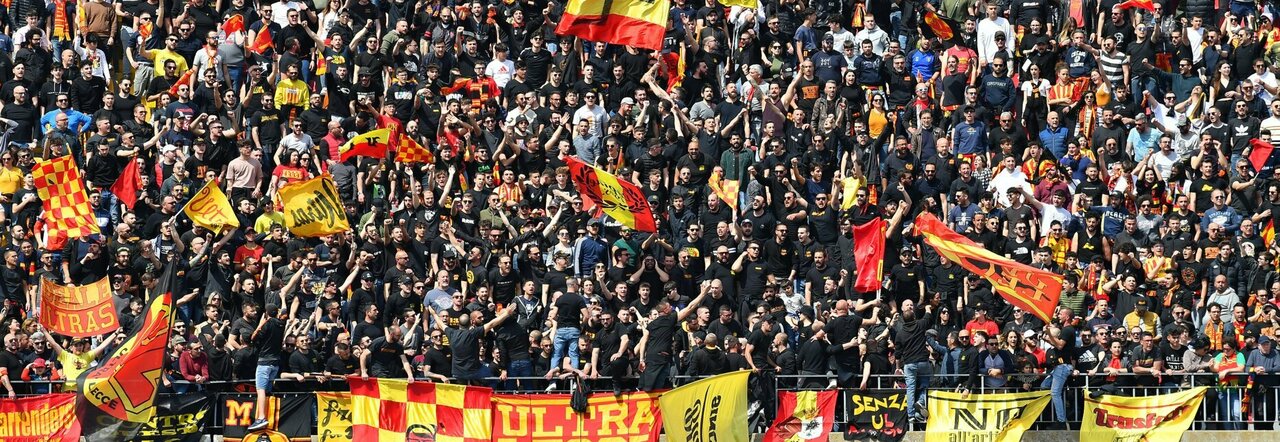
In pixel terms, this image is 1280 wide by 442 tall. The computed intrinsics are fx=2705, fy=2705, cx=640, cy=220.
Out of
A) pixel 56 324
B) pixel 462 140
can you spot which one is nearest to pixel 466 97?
pixel 462 140

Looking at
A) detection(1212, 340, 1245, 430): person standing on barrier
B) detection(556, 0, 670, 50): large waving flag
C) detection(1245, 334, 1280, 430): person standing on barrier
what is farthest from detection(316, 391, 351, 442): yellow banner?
detection(1245, 334, 1280, 430): person standing on barrier

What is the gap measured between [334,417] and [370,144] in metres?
4.87

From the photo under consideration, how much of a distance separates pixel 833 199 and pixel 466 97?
5174mm

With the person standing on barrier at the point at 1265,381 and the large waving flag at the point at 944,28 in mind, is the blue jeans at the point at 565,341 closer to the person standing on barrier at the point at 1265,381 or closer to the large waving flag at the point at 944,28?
the person standing on barrier at the point at 1265,381

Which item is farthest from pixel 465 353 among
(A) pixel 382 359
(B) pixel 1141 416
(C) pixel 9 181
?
(B) pixel 1141 416

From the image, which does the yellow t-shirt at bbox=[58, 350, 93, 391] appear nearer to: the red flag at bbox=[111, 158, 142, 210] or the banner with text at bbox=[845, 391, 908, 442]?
the red flag at bbox=[111, 158, 142, 210]

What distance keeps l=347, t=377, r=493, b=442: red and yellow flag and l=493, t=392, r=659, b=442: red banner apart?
8.1 inches

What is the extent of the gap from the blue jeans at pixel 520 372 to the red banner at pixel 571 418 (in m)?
0.71

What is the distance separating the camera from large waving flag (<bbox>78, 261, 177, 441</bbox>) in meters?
27.4

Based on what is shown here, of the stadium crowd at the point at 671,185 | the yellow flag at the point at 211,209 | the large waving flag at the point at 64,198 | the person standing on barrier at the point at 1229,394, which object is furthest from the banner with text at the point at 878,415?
the large waving flag at the point at 64,198

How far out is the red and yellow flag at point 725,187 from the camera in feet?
105

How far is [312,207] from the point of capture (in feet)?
101

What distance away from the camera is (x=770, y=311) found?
29641 mm

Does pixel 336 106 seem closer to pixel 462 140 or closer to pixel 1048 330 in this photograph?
pixel 462 140
